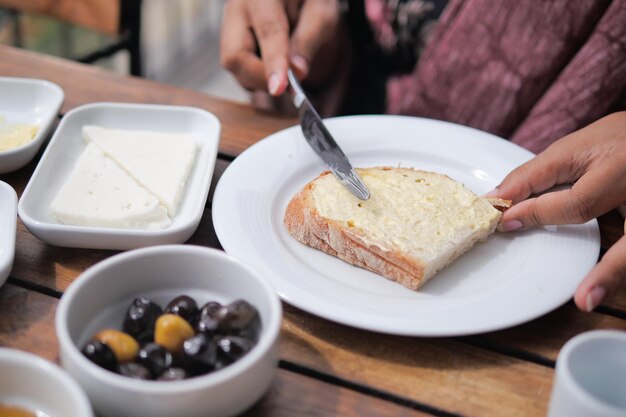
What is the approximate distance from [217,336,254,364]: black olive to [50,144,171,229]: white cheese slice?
12.7 inches

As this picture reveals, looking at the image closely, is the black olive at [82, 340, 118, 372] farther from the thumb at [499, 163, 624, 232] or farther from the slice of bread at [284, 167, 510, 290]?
the thumb at [499, 163, 624, 232]

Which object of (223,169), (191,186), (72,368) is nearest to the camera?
(72,368)

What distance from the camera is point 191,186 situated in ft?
3.61

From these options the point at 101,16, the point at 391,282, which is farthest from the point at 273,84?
the point at 101,16

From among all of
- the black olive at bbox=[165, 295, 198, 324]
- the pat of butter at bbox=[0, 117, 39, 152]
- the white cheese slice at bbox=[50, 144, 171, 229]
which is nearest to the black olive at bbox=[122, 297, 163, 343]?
the black olive at bbox=[165, 295, 198, 324]

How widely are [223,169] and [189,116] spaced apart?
4.8 inches

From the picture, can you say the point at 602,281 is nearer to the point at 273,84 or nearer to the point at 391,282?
the point at 391,282

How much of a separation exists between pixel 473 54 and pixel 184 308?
3.42ft

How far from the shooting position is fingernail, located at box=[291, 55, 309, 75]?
4.74ft

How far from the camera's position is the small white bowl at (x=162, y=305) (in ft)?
2.16

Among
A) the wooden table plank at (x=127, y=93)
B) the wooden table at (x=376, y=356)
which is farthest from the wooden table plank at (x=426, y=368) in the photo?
the wooden table plank at (x=127, y=93)

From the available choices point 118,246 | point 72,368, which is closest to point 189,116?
point 118,246

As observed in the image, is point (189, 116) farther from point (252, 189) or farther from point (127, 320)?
point (127, 320)

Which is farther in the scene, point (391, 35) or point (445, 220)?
point (391, 35)
